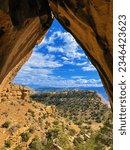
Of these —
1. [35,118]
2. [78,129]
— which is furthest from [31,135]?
[78,129]

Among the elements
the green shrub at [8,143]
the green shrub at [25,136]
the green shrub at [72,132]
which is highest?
the green shrub at [72,132]

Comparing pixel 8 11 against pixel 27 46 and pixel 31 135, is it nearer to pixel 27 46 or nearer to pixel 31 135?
pixel 27 46

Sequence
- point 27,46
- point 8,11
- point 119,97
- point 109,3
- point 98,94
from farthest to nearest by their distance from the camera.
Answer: point 98,94 → point 27,46 → point 8,11 → point 109,3 → point 119,97

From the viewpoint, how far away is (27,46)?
37.5 feet

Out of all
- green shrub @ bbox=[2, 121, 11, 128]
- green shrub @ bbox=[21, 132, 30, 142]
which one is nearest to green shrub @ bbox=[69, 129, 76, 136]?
green shrub @ bbox=[21, 132, 30, 142]

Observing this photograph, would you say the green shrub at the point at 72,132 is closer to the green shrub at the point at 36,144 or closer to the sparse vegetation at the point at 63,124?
the sparse vegetation at the point at 63,124

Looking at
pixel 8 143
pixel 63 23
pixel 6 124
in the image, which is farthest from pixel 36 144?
pixel 63 23

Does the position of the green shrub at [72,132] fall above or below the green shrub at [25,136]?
above

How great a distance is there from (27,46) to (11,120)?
43922 millimetres

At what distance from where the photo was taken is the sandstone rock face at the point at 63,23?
784cm

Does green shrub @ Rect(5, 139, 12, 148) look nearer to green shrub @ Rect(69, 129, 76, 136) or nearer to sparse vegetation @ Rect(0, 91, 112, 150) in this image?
sparse vegetation @ Rect(0, 91, 112, 150)

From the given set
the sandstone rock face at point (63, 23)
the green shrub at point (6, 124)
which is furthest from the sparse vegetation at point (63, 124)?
the sandstone rock face at point (63, 23)

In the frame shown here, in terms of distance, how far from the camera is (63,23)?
33.9 ft

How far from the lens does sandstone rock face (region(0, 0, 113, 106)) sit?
25.7 ft
